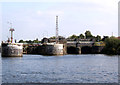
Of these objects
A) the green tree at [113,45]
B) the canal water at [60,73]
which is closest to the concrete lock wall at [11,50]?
the green tree at [113,45]

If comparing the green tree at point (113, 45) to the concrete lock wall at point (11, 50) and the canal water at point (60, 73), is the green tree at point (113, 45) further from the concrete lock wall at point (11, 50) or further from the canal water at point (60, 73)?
the canal water at point (60, 73)

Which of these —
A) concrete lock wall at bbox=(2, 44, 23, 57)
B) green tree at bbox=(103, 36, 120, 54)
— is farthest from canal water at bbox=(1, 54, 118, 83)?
green tree at bbox=(103, 36, 120, 54)

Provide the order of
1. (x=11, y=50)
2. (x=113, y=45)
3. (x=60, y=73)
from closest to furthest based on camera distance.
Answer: (x=60, y=73)
(x=11, y=50)
(x=113, y=45)

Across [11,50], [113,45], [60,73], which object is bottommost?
[60,73]

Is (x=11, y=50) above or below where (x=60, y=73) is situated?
above

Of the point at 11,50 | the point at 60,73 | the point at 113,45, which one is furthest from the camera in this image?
the point at 113,45

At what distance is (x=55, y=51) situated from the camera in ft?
544

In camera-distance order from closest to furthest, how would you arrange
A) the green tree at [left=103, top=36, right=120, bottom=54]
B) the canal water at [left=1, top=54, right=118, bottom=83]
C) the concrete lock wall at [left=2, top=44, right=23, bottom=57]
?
1. the canal water at [left=1, top=54, right=118, bottom=83]
2. the concrete lock wall at [left=2, top=44, right=23, bottom=57]
3. the green tree at [left=103, top=36, right=120, bottom=54]

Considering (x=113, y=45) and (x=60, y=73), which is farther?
(x=113, y=45)

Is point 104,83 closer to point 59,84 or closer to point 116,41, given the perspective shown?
point 59,84

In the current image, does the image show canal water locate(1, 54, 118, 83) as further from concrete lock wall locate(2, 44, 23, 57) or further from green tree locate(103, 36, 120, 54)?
green tree locate(103, 36, 120, 54)

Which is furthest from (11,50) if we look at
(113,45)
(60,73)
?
(60,73)

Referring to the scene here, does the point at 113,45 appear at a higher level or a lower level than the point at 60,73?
higher

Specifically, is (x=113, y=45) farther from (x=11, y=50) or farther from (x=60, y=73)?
(x=60, y=73)
